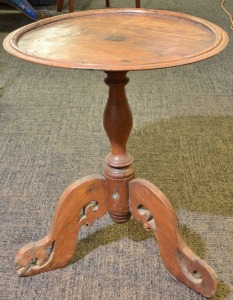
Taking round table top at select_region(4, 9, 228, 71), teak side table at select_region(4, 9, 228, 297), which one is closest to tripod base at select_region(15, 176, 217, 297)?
teak side table at select_region(4, 9, 228, 297)

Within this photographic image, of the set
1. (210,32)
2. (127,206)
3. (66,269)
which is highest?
(210,32)

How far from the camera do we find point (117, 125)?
1.06 m

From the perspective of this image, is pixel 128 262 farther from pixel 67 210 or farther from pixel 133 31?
pixel 133 31

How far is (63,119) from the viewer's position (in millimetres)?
1876

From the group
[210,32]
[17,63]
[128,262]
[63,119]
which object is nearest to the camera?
[210,32]

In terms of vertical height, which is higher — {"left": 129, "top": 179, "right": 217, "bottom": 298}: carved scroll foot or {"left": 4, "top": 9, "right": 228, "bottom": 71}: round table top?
{"left": 4, "top": 9, "right": 228, "bottom": 71}: round table top

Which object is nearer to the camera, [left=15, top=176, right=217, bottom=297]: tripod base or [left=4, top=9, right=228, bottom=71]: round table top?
[left=4, top=9, right=228, bottom=71]: round table top

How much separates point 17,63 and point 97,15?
4.29ft

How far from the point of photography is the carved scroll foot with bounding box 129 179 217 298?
103cm

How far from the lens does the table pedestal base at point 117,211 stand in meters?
1.04

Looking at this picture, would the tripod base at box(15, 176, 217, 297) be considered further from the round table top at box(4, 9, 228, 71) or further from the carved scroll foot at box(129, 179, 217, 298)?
the round table top at box(4, 9, 228, 71)

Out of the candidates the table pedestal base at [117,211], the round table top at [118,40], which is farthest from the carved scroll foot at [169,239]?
the round table top at [118,40]

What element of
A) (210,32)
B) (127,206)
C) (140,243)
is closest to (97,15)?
(210,32)

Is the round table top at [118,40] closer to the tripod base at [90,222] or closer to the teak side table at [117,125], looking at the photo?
the teak side table at [117,125]
